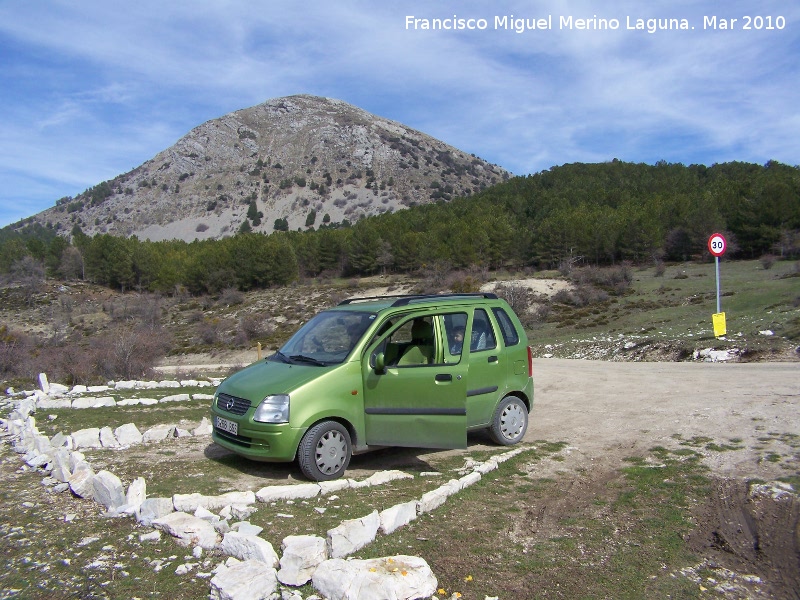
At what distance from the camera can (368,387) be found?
6.88m

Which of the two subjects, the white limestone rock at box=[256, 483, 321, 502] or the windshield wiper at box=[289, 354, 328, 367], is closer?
the white limestone rock at box=[256, 483, 321, 502]

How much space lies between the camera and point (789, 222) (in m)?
58.1

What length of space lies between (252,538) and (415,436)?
2664mm

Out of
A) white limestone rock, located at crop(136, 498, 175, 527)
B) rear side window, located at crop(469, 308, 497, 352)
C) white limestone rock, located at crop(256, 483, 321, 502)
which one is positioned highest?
rear side window, located at crop(469, 308, 497, 352)

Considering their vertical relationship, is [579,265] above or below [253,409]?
above

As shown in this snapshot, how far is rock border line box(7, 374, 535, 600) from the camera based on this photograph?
4.04 m

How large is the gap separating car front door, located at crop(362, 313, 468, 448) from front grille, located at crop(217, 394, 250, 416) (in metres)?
1.33

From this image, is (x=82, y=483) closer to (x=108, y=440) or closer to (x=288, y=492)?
(x=288, y=492)

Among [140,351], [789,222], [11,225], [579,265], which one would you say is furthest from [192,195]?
[140,351]

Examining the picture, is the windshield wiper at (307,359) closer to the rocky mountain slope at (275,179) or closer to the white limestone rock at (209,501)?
the white limestone rock at (209,501)

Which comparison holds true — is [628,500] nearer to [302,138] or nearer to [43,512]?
[43,512]

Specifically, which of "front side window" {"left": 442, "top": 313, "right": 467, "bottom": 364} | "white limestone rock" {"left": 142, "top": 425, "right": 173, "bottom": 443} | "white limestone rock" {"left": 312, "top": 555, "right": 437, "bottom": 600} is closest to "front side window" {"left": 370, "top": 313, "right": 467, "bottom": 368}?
"front side window" {"left": 442, "top": 313, "right": 467, "bottom": 364}

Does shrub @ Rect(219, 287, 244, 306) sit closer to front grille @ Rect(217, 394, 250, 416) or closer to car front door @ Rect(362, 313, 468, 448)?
front grille @ Rect(217, 394, 250, 416)

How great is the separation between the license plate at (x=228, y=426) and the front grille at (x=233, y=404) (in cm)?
11
